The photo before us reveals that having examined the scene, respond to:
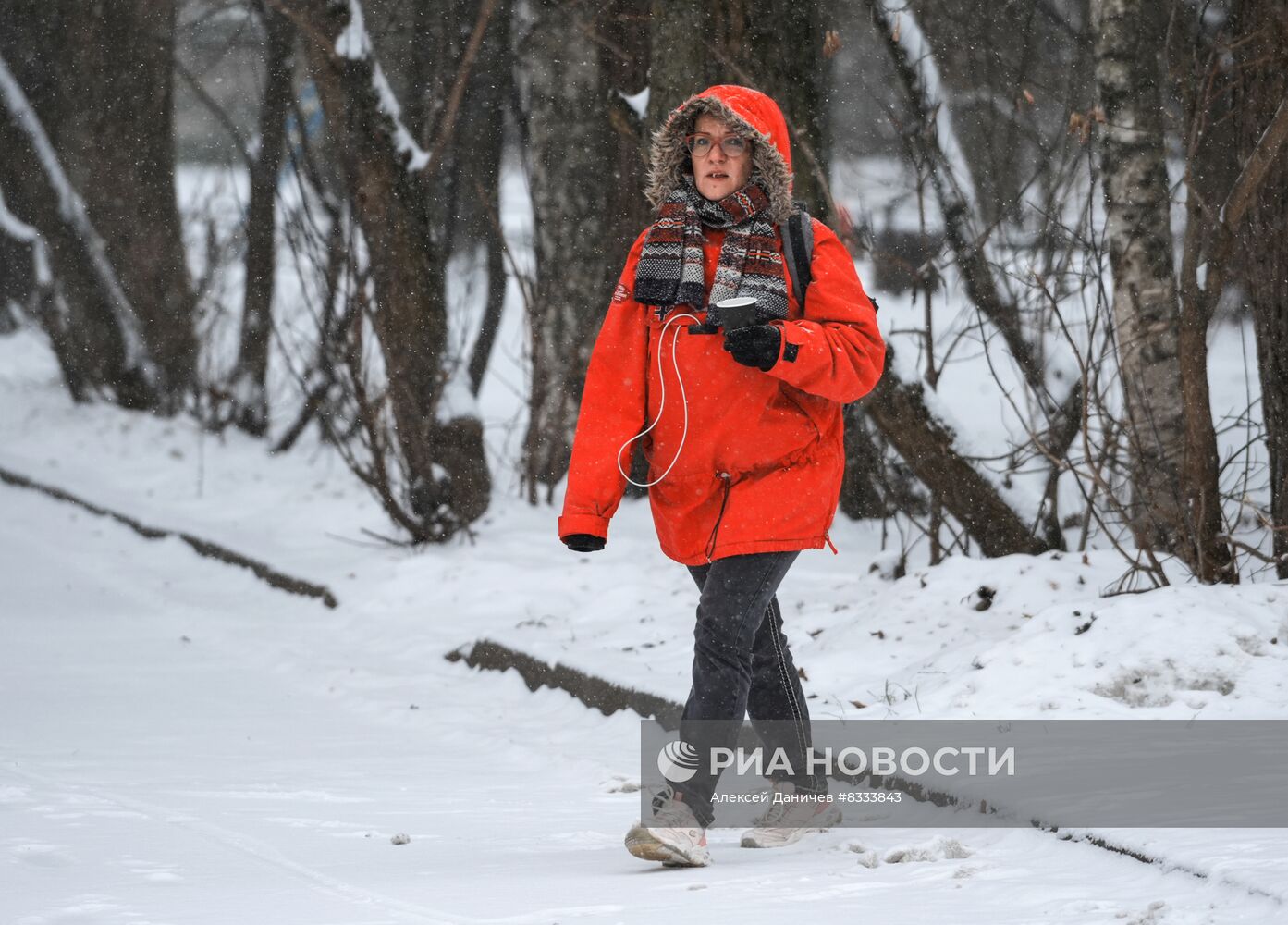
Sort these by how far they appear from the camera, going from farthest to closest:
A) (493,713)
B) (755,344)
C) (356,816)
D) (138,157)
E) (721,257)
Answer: (138,157) → (493,713) → (356,816) → (721,257) → (755,344)

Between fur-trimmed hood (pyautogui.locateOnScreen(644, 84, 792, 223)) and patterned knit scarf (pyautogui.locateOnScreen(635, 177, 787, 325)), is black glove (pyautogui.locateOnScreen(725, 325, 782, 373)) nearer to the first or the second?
patterned knit scarf (pyautogui.locateOnScreen(635, 177, 787, 325))

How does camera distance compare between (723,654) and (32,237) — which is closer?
(723,654)

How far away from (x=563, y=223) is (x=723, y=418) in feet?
26.2

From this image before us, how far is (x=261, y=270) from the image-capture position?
14.3 metres

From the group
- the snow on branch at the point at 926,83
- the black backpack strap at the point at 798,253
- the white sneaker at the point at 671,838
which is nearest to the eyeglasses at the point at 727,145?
the black backpack strap at the point at 798,253

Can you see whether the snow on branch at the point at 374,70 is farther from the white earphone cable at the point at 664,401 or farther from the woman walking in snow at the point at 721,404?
the white earphone cable at the point at 664,401

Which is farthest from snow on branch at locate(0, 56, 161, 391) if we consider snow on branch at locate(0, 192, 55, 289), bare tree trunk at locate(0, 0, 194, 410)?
snow on branch at locate(0, 192, 55, 289)

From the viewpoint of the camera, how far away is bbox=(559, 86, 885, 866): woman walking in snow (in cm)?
368

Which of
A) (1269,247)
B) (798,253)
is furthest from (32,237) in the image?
(798,253)

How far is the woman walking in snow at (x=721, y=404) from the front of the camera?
12.1 feet

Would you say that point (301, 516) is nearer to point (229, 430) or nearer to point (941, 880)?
point (229, 430)

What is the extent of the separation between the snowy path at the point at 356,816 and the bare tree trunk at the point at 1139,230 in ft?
8.71

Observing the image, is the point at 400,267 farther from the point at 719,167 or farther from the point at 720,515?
the point at 720,515

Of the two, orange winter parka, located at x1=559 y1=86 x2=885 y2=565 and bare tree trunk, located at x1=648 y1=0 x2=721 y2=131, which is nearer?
orange winter parka, located at x1=559 y1=86 x2=885 y2=565
